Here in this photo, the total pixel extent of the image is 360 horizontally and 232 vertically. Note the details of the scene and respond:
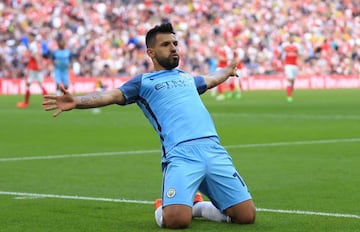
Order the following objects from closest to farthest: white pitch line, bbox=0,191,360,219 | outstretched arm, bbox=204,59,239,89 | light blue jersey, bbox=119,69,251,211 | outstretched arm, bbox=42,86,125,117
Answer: outstretched arm, bbox=42,86,125,117 → light blue jersey, bbox=119,69,251,211 → white pitch line, bbox=0,191,360,219 → outstretched arm, bbox=204,59,239,89

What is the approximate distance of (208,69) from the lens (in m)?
56.0

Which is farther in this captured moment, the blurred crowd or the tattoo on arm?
the blurred crowd

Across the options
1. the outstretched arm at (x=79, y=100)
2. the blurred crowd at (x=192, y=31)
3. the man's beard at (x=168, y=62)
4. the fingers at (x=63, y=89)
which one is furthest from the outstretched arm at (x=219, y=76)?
the blurred crowd at (x=192, y=31)

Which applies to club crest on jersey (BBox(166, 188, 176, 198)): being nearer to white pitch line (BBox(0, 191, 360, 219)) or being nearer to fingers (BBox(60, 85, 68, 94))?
fingers (BBox(60, 85, 68, 94))

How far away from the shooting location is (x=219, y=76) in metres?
10.8

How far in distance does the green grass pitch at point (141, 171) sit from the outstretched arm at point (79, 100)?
3.67 ft

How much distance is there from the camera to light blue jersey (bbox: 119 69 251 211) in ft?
31.3

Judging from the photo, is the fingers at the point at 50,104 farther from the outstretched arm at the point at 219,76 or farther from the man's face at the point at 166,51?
the outstretched arm at the point at 219,76

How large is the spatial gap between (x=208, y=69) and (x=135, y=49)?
4383 millimetres

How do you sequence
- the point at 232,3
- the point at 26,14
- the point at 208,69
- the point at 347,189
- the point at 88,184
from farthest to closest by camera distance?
the point at 232,3, the point at 208,69, the point at 26,14, the point at 88,184, the point at 347,189

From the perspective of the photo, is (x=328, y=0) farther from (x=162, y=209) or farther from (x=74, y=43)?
(x=162, y=209)

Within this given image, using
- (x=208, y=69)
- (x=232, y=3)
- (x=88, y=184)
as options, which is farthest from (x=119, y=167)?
(x=232, y=3)

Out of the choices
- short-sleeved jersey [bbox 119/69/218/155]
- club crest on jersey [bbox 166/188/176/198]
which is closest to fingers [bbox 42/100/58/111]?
short-sleeved jersey [bbox 119/69/218/155]

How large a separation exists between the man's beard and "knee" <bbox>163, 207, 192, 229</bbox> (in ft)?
5.07
